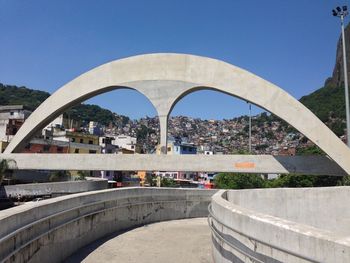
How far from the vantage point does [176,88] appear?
1411 inches

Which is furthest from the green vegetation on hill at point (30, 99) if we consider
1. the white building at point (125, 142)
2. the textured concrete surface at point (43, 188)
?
the textured concrete surface at point (43, 188)

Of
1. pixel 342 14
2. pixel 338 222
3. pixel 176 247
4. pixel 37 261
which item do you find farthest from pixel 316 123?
pixel 37 261

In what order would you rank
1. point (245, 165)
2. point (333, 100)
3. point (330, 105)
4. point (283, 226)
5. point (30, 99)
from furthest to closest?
1. point (333, 100)
2. point (330, 105)
3. point (30, 99)
4. point (245, 165)
5. point (283, 226)

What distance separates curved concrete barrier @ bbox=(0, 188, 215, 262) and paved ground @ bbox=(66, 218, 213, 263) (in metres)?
0.50

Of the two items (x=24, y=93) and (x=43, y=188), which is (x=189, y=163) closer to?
(x=43, y=188)

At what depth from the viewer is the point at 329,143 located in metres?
29.5

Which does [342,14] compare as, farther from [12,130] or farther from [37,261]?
[12,130]

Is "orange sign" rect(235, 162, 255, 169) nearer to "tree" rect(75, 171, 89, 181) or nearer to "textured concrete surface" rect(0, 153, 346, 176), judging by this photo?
"textured concrete surface" rect(0, 153, 346, 176)

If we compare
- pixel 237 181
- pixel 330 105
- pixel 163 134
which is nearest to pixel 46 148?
pixel 237 181

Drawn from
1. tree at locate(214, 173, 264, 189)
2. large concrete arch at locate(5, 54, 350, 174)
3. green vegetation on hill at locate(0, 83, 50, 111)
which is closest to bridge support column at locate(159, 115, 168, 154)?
large concrete arch at locate(5, 54, 350, 174)

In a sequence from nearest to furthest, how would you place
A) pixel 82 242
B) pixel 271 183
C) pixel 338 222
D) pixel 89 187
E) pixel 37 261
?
1. pixel 37 261
2. pixel 82 242
3. pixel 338 222
4. pixel 89 187
5. pixel 271 183

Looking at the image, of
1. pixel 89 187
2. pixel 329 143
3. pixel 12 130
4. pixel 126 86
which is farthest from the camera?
pixel 12 130

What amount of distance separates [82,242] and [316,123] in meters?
23.6

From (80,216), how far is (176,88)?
83.7 feet
